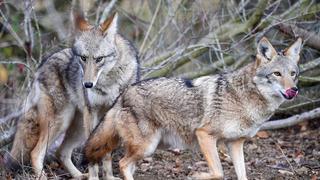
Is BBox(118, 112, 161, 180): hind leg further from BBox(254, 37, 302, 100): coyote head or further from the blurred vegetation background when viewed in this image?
the blurred vegetation background

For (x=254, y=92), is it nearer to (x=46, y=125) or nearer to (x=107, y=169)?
(x=107, y=169)

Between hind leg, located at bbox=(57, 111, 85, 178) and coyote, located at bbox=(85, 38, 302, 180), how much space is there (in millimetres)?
903

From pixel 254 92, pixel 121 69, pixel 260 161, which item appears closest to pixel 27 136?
pixel 121 69

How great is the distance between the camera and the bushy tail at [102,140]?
6.58m

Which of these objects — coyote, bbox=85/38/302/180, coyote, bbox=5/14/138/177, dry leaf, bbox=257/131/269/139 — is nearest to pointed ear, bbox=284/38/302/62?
coyote, bbox=85/38/302/180

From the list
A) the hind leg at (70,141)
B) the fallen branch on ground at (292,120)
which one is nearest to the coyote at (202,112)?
the hind leg at (70,141)

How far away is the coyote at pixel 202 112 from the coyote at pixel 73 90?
438 millimetres

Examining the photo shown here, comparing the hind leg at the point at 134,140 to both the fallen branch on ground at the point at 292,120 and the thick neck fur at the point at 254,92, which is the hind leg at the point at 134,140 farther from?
the fallen branch on ground at the point at 292,120

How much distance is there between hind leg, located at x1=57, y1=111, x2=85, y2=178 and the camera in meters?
7.53

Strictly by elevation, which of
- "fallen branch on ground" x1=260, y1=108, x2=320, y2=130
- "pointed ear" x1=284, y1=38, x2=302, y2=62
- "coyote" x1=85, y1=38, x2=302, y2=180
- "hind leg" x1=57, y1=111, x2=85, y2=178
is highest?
"pointed ear" x1=284, y1=38, x2=302, y2=62

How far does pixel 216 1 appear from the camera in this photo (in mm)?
10523

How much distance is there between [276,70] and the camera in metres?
6.23

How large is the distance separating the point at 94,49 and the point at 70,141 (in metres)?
1.38

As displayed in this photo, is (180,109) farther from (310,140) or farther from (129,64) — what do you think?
(310,140)
